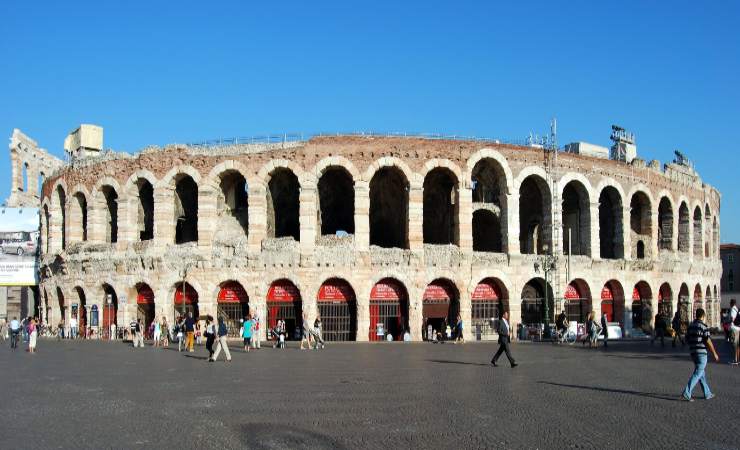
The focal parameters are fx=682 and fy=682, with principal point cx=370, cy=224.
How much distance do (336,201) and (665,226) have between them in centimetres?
2089

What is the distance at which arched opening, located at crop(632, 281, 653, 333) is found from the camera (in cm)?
3984

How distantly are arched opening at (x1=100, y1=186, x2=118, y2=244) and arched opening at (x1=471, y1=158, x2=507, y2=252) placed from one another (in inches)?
786

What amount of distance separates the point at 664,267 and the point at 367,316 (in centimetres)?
1961

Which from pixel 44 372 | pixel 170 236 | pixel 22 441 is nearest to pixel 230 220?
pixel 170 236

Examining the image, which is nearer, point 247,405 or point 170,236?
point 247,405

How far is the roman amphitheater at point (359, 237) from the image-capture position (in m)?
33.2

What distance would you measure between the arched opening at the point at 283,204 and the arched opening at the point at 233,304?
141 inches

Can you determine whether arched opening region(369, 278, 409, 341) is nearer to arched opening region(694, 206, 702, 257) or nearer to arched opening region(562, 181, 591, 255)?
arched opening region(562, 181, 591, 255)

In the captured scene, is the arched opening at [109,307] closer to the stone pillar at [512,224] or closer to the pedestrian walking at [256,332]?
the pedestrian walking at [256,332]

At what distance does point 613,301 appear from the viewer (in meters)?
38.8

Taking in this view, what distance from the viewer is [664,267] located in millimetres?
40844

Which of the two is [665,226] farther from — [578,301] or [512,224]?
[512,224]

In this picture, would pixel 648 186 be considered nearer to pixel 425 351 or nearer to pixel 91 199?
pixel 425 351

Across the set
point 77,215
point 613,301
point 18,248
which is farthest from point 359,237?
point 18,248
